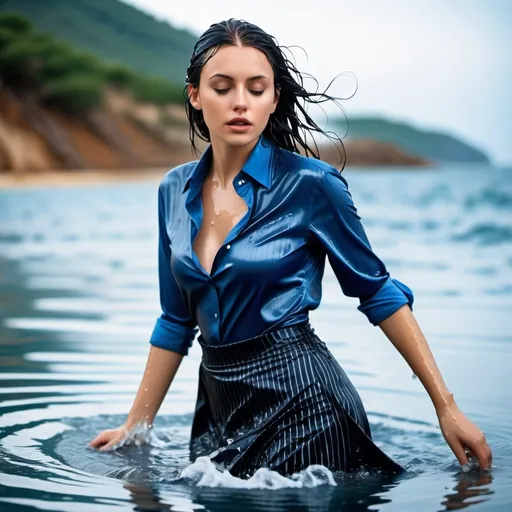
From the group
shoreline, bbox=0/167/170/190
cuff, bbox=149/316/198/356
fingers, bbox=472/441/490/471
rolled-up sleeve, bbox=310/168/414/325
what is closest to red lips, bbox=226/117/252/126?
rolled-up sleeve, bbox=310/168/414/325

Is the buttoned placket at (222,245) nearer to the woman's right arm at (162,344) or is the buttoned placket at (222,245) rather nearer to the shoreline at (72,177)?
the woman's right arm at (162,344)

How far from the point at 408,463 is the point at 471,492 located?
556 millimetres

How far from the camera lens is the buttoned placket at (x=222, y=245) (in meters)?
3.41

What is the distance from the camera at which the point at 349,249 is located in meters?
3.44

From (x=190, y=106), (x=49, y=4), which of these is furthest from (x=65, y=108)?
(x=190, y=106)

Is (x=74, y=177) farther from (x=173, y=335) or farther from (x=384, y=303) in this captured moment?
(x=384, y=303)

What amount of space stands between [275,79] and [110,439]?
1318 millimetres

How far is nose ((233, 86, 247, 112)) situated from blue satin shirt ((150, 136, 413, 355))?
0.17m

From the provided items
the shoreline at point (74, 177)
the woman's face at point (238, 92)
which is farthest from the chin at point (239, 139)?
the shoreline at point (74, 177)

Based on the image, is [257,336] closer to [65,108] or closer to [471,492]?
[471,492]

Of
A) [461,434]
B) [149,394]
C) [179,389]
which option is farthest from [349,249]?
[179,389]

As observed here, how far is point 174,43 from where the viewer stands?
158 feet

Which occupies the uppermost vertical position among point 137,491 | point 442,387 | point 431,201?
point 431,201

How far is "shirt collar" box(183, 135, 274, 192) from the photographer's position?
3.46m
